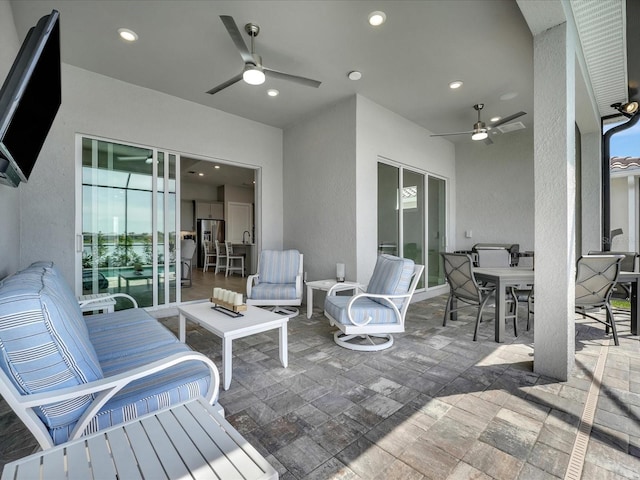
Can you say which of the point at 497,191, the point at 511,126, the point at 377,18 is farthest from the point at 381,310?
the point at 497,191

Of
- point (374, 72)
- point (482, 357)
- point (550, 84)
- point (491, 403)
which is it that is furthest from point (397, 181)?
point (491, 403)

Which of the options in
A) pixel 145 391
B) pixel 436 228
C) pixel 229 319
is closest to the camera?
pixel 145 391

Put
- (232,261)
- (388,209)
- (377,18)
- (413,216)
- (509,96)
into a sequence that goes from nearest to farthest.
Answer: (377,18)
(509,96)
(388,209)
(413,216)
(232,261)

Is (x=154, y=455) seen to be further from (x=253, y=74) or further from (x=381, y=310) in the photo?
(x=253, y=74)

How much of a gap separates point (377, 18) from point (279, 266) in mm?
3195

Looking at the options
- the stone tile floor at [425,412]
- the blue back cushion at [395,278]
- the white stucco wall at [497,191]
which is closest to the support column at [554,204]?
the stone tile floor at [425,412]

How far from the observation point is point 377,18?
262 cm

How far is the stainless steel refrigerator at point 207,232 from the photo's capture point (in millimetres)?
10148

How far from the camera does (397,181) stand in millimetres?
5027

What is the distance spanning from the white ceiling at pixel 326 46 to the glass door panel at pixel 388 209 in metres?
1.08

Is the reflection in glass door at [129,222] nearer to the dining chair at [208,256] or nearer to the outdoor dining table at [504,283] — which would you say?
the outdoor dining table at [504,283]

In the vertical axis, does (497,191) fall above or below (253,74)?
below

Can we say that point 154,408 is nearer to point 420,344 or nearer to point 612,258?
point 420,344

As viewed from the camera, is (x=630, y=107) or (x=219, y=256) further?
(x=219, y=256)
